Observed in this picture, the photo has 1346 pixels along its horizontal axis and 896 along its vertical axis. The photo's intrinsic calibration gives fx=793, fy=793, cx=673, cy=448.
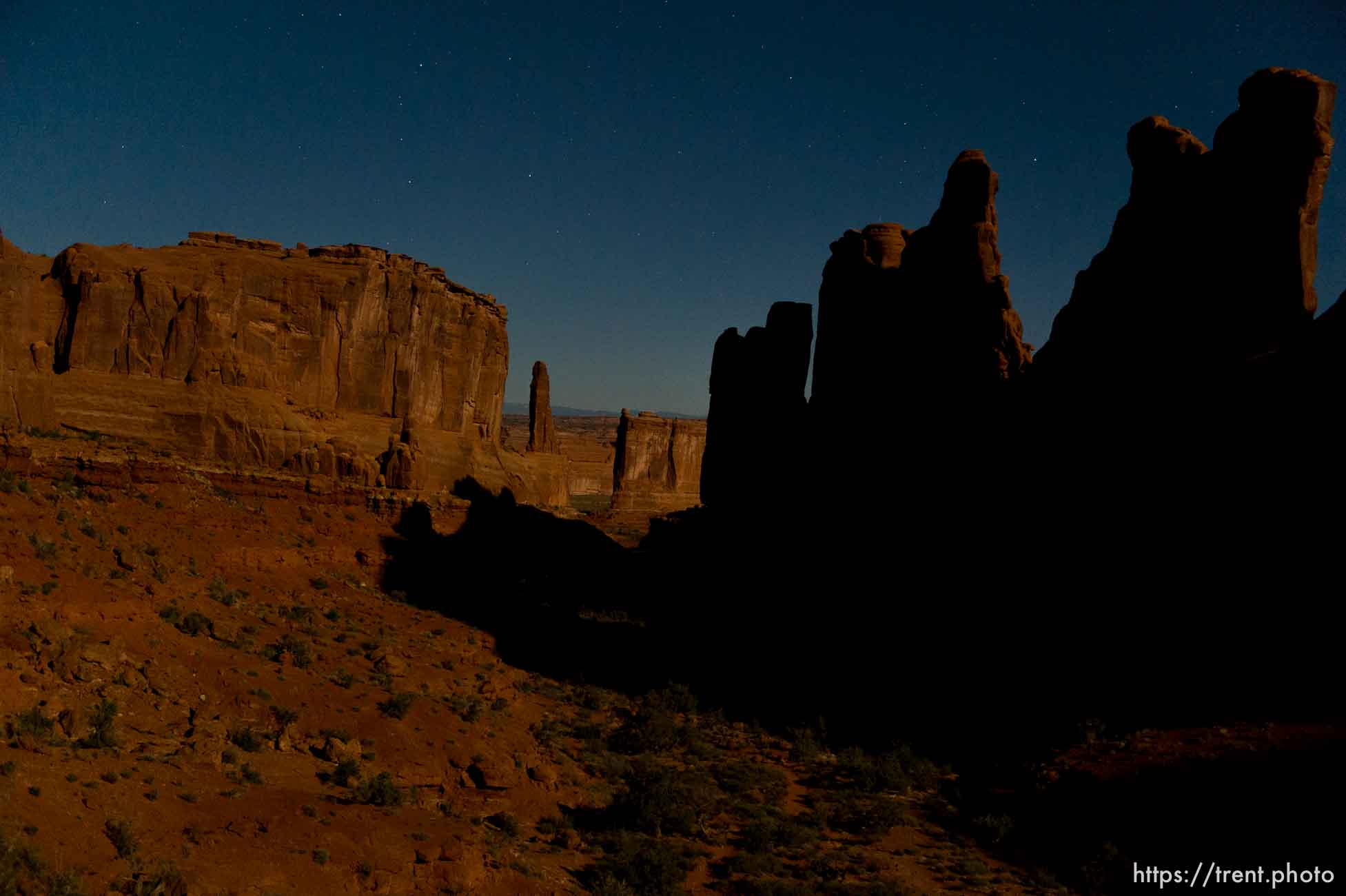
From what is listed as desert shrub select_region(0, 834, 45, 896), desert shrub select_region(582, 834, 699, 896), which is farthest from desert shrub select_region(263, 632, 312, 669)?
desert shrub select_region(0, 834, 45, 896)

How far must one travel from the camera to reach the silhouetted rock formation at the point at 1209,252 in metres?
17.3

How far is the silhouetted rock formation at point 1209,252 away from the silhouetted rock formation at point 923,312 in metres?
3.21

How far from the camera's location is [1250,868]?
489 inches

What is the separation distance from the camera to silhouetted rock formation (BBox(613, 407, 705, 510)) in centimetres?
7281

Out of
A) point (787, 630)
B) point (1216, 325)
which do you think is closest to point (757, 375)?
point (787, 630)

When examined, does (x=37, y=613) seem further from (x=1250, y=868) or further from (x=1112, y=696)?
(x=1112, y=696)

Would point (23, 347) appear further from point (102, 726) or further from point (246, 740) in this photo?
point (102, 726)

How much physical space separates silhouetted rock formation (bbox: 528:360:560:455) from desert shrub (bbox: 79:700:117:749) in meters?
59.2

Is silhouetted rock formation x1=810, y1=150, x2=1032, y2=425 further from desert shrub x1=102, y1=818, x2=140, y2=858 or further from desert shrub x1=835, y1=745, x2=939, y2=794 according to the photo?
desert shrub x1=102, y1=818, x2=140, y2=858

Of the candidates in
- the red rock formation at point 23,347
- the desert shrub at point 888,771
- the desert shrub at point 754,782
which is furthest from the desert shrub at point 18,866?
the red rock formation at point 23,347

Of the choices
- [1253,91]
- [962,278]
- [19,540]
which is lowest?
[19,540]

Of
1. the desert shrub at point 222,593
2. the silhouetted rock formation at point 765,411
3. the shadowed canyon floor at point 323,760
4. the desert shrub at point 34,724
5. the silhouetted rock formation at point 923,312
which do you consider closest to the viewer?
the shadowed canyon floor at point 323,760

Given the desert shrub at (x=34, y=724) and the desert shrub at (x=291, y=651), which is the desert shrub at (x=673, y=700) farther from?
the desert shrub at (x=34, y=724)

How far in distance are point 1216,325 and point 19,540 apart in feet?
91.4
